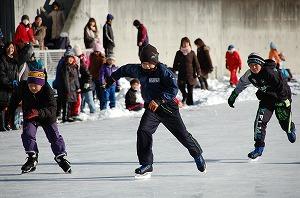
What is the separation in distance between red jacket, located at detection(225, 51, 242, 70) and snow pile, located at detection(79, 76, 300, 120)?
0.55 metres

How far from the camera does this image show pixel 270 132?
53.7ft

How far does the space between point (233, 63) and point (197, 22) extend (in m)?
2.15

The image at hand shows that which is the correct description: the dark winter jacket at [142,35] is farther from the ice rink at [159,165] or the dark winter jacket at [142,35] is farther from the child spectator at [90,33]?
the ice rink at [159,165]

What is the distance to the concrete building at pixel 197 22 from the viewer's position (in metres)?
24.2

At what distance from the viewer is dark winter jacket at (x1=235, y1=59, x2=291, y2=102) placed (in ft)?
42.3

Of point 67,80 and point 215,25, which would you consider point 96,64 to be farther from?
point 215,25

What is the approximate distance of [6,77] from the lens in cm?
1709

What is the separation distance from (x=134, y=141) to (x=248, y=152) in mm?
2237

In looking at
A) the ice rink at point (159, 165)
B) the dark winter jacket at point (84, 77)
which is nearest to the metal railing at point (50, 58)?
the dark winter jacket at point (84, 77)

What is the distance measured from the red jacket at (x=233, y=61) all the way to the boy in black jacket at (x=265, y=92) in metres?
13.8

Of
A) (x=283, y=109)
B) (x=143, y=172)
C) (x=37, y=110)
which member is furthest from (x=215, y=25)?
(x=143, y=172)

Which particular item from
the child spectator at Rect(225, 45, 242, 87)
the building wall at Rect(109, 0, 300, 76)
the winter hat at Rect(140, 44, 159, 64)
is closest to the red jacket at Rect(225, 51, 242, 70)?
the child spectator at Rect(225, 45, 242, 87)

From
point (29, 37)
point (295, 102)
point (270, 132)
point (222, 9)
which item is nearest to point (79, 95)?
point (29, 37)

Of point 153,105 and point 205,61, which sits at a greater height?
point 153,105
